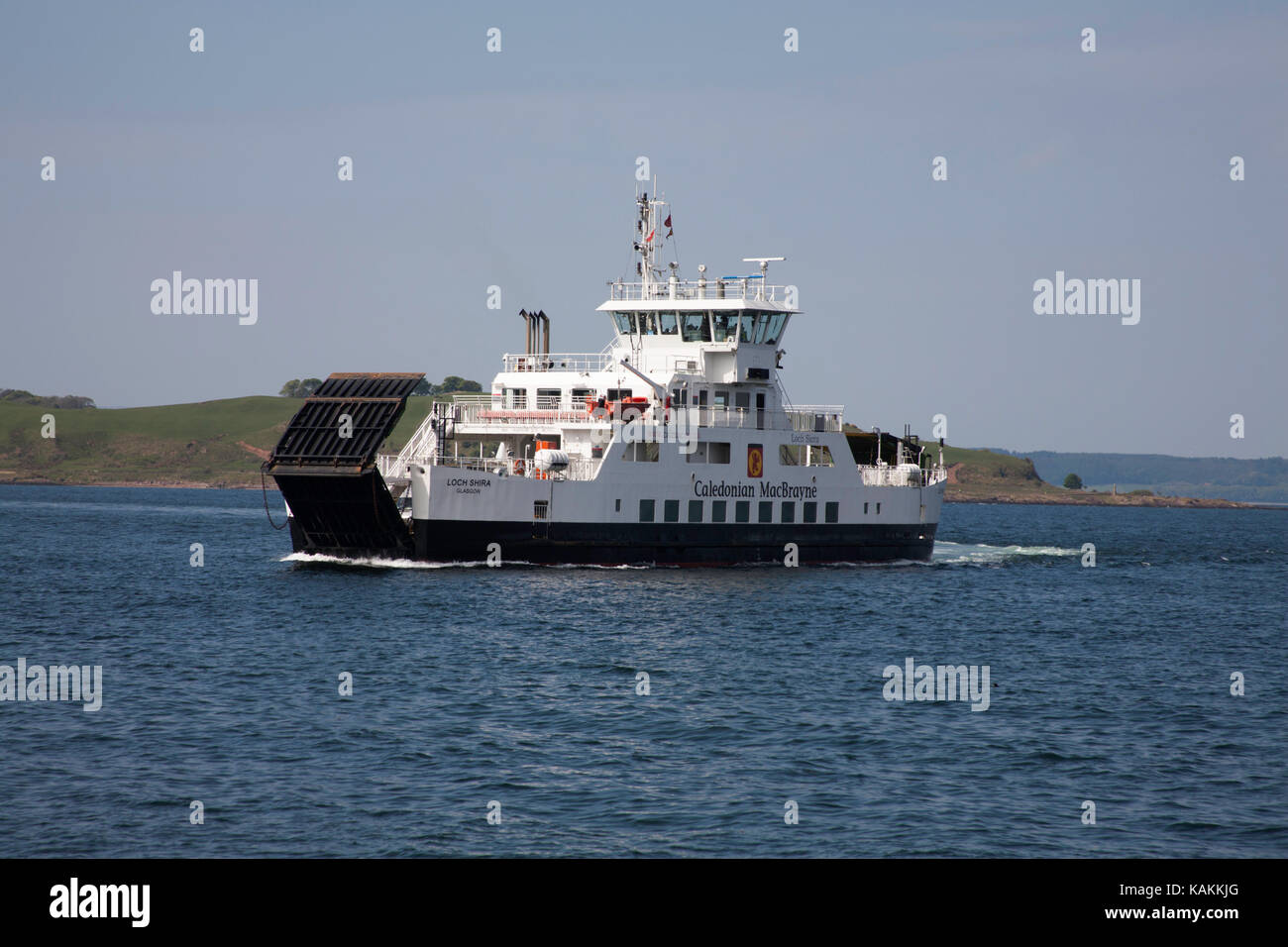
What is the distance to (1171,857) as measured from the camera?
15477 millimetres

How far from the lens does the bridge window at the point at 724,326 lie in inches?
1909

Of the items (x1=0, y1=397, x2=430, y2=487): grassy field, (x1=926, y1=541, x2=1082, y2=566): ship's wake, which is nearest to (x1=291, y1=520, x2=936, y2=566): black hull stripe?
(x1=926, y1=541, x2=1082, y2=566): ship's wake

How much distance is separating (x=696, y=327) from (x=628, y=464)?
322 inches

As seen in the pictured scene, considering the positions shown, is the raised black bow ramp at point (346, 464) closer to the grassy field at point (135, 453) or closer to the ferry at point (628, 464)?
the ferry at point (628, 464)

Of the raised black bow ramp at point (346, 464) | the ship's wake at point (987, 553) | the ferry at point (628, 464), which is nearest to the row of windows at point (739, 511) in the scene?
the ferry at point (628, 464)

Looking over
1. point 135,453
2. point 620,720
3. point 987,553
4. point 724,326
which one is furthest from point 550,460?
point 135,453

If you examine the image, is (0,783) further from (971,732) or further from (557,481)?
(557,481)

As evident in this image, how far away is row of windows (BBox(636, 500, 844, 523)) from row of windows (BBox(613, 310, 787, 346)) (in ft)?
21.3

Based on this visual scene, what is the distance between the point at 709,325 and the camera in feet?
160

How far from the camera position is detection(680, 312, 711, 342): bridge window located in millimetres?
48750

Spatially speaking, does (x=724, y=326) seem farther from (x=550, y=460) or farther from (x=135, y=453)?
(x=135, y=453)

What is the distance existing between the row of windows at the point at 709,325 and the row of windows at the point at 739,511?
6.49m

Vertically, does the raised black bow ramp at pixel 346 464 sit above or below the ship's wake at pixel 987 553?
above
